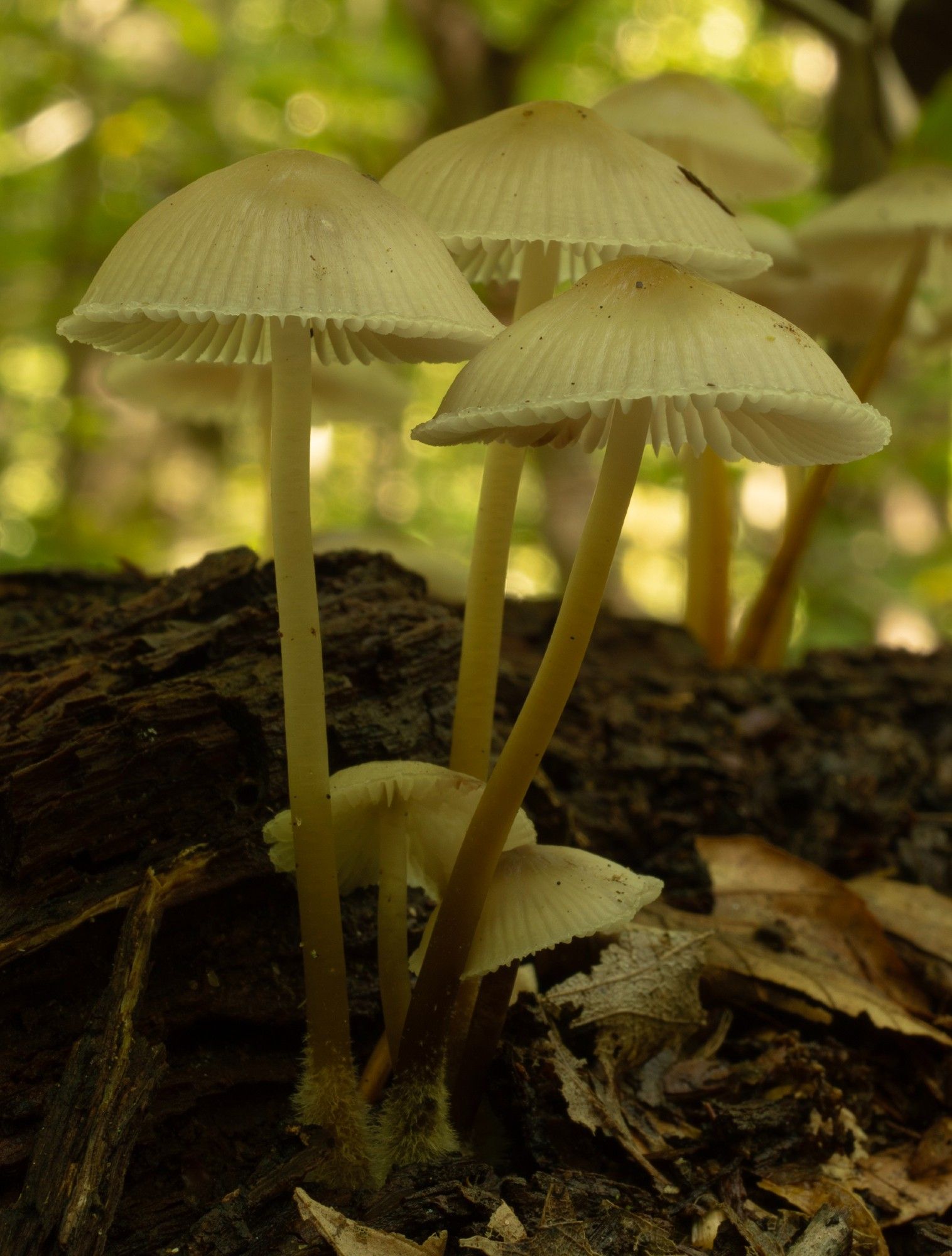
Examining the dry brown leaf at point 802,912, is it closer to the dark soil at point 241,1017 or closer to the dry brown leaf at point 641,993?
the dark soil at point 241,1017

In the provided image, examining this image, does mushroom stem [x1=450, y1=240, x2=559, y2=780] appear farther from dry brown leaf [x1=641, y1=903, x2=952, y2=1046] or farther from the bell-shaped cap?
dry brown leaf [x1=641, y1=903, x2=952, y2=1046]


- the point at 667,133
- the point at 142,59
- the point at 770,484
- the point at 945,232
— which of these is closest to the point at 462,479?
the point at 142,59

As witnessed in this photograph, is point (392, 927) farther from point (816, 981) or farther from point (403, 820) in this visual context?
point (816, 981)

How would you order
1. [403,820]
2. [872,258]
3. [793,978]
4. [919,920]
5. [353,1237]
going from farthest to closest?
[872,258] < [919,920] < [793,978] < [403,820] < [353,1237]

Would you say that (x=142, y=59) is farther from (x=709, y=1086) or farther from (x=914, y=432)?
(x=709, y=1086)

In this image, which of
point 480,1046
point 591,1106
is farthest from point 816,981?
point 480,1046

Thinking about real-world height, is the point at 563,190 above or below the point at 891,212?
below

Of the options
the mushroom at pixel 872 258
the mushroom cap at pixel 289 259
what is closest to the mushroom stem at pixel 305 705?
the mushroom cap at pixel 289 259
